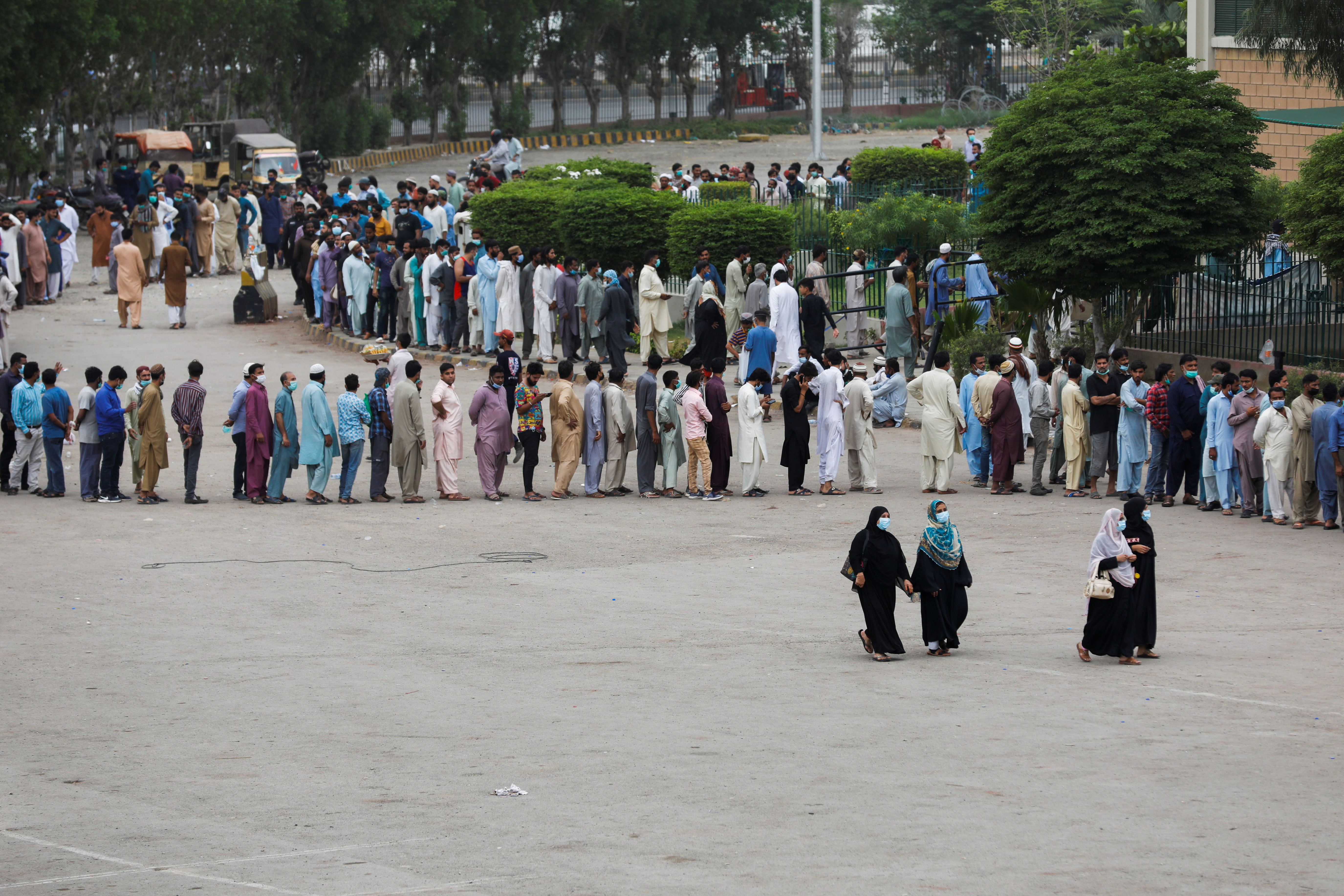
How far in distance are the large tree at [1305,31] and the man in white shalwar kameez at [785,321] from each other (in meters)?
6.26

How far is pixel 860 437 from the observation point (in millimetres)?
15398

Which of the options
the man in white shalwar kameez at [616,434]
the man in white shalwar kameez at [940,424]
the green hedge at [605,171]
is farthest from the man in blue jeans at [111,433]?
the green hedge at [605,171]

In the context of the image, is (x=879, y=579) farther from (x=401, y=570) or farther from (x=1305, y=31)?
(x=1305, y=31)

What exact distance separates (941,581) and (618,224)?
1386 cm

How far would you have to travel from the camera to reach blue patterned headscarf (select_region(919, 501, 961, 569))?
389 inches

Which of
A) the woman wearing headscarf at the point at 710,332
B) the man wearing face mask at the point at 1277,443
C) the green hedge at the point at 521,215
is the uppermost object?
the green hedge at the point at 521,215

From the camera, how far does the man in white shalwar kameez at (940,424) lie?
1516 cm

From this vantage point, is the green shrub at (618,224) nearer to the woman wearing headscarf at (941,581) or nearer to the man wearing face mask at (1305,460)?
the man wearing face mask at (1305,460)

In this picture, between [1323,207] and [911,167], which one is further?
[911,167]

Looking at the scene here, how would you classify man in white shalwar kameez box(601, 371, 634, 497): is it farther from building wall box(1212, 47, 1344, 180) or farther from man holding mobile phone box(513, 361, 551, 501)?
building wall box(1212, 47, 1344, 180)

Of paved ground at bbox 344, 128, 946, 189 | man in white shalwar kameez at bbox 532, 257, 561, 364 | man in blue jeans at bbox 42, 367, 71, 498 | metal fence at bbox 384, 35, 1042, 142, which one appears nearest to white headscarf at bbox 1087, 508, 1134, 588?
man in blue jeans at bbox 42, 367, 71, 498

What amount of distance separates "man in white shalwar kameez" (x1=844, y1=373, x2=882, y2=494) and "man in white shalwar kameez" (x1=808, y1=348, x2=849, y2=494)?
0.23 feet

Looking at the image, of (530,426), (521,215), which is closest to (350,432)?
(530,426)

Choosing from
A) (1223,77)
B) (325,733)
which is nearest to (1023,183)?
(1223,77)
